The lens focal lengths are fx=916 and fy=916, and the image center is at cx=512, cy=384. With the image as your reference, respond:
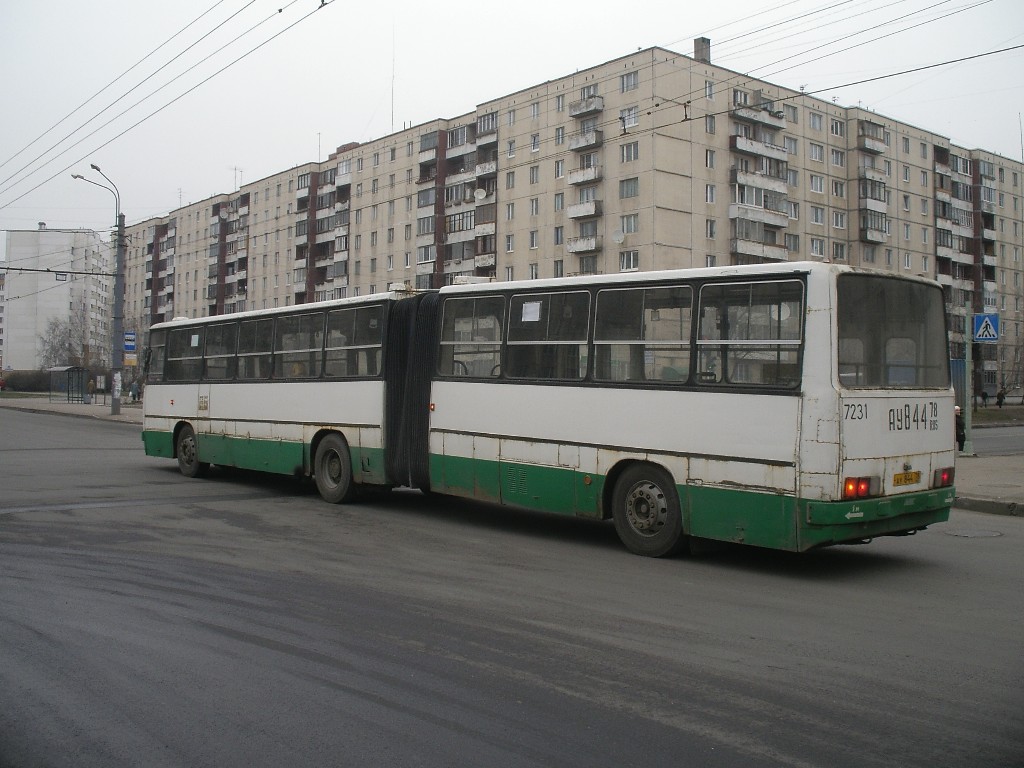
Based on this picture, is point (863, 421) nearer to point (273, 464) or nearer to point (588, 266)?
point (273, 464)

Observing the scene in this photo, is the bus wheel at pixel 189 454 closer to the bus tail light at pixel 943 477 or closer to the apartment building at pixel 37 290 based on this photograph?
the bus tail light at pixel 943 477

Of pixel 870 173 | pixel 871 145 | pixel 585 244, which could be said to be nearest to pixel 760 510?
pixel 585 244

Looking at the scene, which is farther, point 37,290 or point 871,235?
point 37,290

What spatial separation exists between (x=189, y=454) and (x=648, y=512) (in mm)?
11003

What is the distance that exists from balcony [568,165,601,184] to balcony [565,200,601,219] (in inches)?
55.2

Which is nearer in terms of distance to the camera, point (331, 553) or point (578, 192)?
point (331, 553)

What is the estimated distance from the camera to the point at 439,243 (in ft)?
Answer: 241

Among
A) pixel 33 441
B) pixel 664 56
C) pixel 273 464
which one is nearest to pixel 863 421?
pixel 273 464

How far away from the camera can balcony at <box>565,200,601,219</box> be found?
5762cm

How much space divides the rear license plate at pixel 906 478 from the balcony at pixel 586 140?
49777 mm

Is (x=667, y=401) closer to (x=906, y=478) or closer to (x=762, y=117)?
(x=906, y=478)

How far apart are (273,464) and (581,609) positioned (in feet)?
30.2

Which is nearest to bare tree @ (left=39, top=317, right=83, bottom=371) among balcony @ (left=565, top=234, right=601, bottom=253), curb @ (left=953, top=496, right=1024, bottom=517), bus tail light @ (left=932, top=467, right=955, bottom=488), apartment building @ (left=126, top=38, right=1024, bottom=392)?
apartment building @ (left=126, top=38, right=1024, bottom=392)

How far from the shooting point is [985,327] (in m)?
19.5
